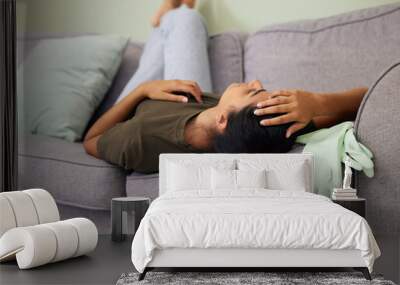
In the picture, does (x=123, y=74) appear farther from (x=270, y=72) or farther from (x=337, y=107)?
(x=337, y=107)

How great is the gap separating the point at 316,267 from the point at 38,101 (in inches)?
90.9

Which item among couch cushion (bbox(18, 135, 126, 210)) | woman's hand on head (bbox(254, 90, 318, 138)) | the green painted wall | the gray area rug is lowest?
the gray area rug

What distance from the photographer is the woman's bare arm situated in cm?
399

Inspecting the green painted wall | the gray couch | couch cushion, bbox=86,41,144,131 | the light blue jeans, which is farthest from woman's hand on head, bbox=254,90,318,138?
couch cushion, bbox=86,41,144,131

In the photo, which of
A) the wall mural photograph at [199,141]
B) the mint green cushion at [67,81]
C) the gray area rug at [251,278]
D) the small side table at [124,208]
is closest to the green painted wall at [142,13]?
the wall mural photograph at [199,141]

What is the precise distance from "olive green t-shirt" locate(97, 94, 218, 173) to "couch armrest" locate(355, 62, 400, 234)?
3.18 ft

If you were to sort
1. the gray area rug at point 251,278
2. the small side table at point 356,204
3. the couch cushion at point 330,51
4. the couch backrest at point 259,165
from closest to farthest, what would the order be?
the gray area rug at point 251,278
the small side table at point 356,204
the couch backrest at point 259,165
the couch cushion at point 330,51

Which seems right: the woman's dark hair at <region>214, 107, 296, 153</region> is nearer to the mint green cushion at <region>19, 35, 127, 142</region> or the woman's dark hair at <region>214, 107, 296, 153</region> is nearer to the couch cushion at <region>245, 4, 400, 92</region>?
the couch cushion at <region>245, 4, 400, 92</region>

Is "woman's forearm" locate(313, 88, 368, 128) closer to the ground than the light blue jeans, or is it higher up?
closer to the ground

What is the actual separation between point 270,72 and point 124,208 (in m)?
1.24

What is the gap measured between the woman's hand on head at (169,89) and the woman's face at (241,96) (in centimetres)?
17

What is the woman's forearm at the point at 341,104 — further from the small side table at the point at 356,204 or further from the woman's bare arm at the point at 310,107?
the small side table at the point at 356,204

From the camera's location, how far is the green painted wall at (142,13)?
14.9 feet

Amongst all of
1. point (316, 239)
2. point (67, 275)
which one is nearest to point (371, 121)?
point (316, 239)
